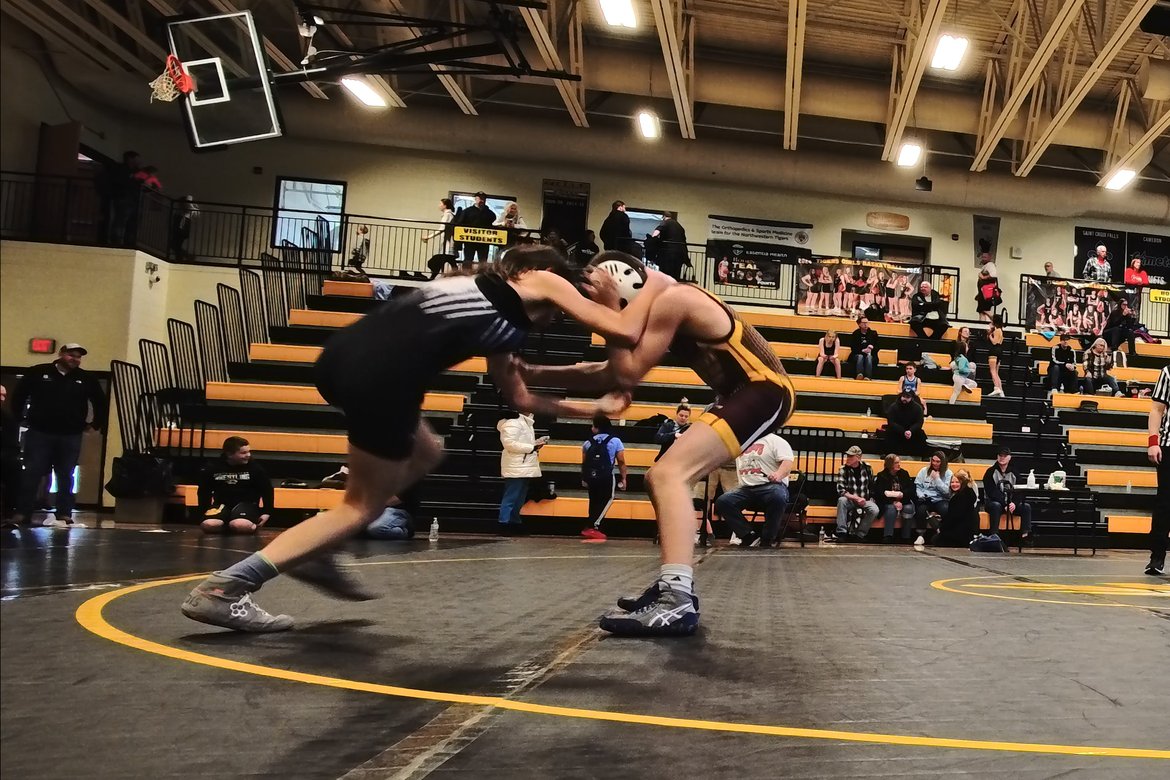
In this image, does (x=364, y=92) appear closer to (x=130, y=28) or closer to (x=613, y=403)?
(x=130, y=28)

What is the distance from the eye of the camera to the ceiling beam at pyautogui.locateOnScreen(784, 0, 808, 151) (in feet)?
35.9

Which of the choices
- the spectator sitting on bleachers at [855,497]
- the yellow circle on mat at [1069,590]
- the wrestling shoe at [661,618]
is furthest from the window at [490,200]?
the wrestling shoe at [661,618]

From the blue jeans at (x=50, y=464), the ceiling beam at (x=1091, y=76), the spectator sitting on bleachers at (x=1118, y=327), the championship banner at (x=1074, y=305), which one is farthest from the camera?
the championship banner at (x=1074, y=305)

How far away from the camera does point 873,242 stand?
17922mm

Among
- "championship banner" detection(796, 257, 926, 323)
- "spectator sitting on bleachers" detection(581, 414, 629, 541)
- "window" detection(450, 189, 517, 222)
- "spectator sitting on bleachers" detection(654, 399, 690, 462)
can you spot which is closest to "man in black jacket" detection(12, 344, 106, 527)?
"spectator sitting on bleachers" detection(654, 399, 690, 462)

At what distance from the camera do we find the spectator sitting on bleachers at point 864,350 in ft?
41.7

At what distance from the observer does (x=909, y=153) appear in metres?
15.1

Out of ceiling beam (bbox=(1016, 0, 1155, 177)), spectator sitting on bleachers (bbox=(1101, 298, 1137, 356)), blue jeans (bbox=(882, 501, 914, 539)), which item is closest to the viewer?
blue jeans (bbox=(882, 501, 914, 539))

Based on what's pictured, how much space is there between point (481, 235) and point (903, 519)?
295 inches

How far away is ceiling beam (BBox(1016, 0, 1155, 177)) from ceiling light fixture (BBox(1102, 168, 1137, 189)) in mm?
1388

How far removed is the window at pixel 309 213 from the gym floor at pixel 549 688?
10.9 m

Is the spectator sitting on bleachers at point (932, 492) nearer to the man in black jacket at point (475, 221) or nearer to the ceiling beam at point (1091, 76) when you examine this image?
the ceiling beam at point (1091, 76)

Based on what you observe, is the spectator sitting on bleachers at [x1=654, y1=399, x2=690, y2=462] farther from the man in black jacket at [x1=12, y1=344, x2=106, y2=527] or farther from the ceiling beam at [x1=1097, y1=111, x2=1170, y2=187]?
the ceiling beam at [x1=1097, y1=111, x2=1170, y2=187]

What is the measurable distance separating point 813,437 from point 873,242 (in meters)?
8.83
